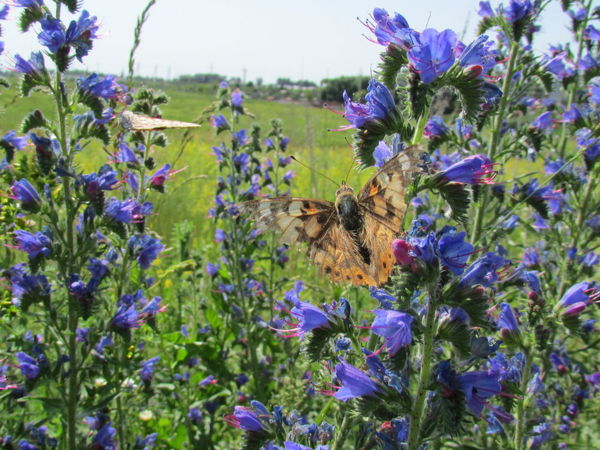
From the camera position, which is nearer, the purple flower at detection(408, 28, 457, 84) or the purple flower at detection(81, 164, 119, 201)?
the purple flower at detection(408, 28, 457, 84)

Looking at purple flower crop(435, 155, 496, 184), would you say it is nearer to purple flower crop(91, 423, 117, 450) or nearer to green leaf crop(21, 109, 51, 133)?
green leaf crop(21, 109, 51, 133)

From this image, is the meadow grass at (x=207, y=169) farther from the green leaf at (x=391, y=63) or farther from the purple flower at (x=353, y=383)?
the purple flower at (x=353, y=383)

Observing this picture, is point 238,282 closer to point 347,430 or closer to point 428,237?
point 347,430

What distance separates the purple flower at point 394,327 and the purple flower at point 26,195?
1938mm

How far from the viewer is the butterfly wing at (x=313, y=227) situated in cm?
204

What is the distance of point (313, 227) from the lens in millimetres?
2125

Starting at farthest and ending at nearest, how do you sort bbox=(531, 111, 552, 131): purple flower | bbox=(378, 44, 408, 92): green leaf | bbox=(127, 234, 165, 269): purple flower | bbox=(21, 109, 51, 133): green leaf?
bbox=(531, 111, 552, 131): purple flower → bbox=(127, 234, 165, 269): purple flower → bbox=(21, 109, 51, 133): green leaf → bbox=(378, 44, 408, 92): green leaf

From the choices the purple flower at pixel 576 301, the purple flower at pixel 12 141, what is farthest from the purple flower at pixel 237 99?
the purple flower at pixel 576 301

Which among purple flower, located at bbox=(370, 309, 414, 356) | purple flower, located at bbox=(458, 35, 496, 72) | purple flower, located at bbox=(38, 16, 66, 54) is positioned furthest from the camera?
purple flower, located at bbox=(38, 16, 66, 54)

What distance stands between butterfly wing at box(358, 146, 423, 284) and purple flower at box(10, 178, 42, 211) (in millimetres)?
1662

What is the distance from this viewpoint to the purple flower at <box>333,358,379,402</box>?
4.93 feet

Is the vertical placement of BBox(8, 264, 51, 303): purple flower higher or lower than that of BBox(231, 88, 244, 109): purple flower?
lower

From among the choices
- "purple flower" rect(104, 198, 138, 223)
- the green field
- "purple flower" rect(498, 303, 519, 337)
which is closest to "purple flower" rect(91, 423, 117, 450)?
"purple flower" rect(104, 198, 138, 223)

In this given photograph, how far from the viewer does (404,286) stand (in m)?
1.45
